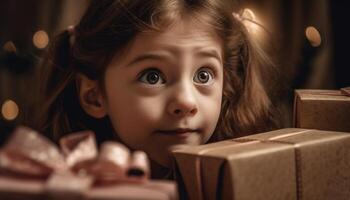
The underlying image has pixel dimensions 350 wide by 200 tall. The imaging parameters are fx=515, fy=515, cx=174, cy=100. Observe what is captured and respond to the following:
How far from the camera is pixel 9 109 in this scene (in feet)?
5.16

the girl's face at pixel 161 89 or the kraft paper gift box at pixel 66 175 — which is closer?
the kraft paper gift box at pixel 66 175

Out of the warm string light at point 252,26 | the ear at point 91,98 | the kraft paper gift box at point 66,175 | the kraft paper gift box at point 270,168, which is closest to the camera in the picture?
the kraft paper gift box at point 66,175

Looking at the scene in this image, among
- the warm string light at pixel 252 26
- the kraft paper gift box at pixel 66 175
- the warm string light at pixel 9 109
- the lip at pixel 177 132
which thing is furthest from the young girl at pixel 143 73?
the warm string light at pixel 9 109

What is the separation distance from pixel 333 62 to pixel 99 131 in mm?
840

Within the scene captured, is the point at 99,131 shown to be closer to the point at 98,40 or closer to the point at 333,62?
the point at 98,40

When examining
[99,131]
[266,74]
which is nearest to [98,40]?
[99,131]

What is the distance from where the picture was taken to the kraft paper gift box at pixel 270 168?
0.76 metres

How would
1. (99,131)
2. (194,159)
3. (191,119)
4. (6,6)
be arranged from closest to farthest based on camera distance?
(194,159), (191,119), (99,131), (6,6)

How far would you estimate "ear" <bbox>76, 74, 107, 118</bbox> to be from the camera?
1.05m

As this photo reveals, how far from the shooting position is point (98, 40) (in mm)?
1010

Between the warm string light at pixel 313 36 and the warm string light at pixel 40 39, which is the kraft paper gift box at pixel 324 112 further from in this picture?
the warm string light at pixel 40 39

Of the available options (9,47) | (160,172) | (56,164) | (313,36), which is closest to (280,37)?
(313,36)

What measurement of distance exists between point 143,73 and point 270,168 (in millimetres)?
312

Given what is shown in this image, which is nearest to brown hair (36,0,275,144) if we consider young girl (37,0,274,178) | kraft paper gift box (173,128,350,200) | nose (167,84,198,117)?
young girl (37,0,274,178)
